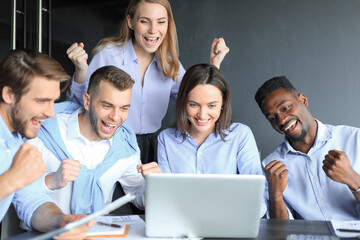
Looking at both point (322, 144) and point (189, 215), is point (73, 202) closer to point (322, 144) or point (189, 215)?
point (189, 215)

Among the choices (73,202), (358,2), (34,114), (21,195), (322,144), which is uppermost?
(358,2)

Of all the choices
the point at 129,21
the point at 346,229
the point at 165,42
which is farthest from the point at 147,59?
the point at 346,229

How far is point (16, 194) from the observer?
5.94 feet

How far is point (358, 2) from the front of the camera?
3.79m

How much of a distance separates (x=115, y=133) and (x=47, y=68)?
2.12ft

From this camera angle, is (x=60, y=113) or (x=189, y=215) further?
(x=60, y=113)

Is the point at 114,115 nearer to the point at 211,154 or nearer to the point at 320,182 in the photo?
the point at 211,154

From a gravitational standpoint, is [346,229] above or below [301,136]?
below

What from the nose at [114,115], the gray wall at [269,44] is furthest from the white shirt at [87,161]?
the gray wall at [269,44]

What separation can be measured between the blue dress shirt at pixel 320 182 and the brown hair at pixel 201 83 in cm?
38

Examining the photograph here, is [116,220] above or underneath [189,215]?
underneath

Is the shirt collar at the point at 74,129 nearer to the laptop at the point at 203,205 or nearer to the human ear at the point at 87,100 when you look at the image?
the human ear at the point at 87,100

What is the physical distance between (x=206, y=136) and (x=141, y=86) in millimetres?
568

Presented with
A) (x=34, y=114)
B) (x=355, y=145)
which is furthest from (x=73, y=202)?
(x=355, y=145)
